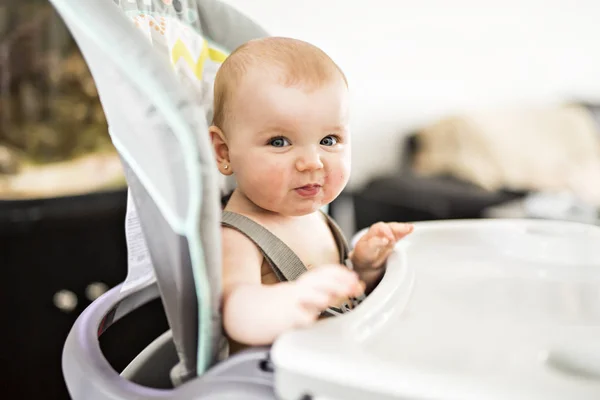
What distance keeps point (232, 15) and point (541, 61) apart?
216 centimetres

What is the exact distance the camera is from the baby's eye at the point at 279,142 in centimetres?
47

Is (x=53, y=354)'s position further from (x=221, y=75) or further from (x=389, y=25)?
(x=389, y=25)

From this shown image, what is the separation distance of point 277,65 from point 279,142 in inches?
2.5

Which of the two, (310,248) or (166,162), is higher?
(166,162)

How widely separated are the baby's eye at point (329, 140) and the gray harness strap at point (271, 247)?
93 millimetres

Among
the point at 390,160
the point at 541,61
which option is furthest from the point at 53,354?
the point at 541,61

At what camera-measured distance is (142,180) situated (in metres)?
0.41

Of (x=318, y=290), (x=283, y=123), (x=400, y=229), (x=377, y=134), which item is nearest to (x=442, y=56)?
(x=377, y=134)

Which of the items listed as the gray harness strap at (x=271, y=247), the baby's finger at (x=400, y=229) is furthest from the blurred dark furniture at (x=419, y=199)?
the gray harness strap at (x=271, y=247)

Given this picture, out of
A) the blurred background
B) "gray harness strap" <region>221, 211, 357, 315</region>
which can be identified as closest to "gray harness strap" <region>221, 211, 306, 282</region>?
"gray harness strap" <region>221, 211, 357, 315</region>

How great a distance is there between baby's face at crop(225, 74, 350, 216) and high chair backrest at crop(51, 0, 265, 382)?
0.28ft

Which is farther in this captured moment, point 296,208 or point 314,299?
point 296,208

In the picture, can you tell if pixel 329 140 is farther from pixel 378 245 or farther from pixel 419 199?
pixel 419 199

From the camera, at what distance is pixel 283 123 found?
0.46 m
